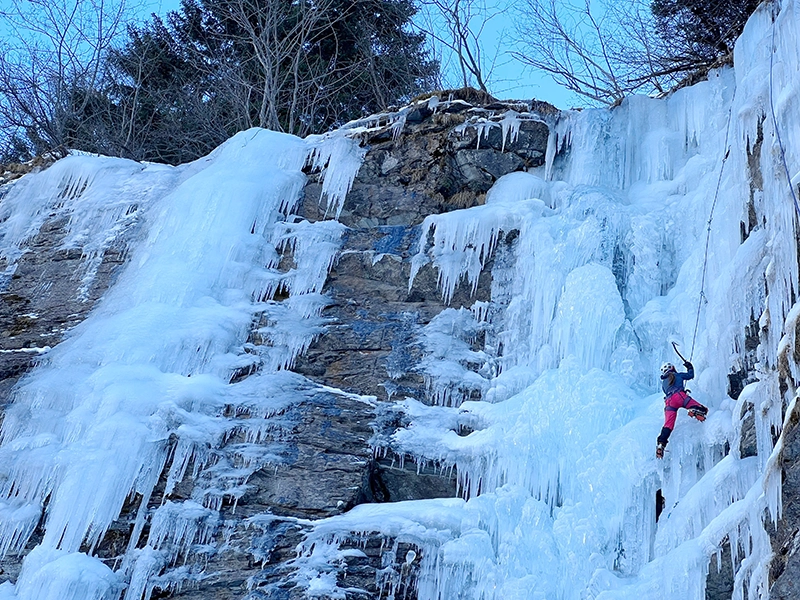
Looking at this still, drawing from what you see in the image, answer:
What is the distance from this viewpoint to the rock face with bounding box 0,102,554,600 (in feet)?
19.6

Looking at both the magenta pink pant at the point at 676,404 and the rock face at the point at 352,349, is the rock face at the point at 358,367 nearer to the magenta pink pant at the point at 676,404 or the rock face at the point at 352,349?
the rock face at the point at 352,349

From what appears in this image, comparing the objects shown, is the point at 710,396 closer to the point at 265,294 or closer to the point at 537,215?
the point at 537,215

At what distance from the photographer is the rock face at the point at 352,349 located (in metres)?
5.98

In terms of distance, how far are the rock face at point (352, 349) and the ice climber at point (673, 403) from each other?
1481 millimetres

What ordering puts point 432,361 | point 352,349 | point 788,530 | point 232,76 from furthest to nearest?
point 232,76
point 352,349
point 432,361
point 788,530

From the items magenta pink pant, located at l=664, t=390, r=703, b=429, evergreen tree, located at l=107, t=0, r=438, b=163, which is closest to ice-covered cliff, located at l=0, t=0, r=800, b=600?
magenta pink pant, located at l=664, t=390, r=703, b=429

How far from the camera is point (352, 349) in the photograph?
293 inches

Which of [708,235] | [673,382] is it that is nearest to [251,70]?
[708,235]

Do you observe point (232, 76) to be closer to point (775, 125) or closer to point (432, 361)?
point (432, 361)

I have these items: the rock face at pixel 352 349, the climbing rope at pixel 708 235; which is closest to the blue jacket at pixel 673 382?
the climbing rope at pixel 708 235

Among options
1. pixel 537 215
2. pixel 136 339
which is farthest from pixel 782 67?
pixel 136 339

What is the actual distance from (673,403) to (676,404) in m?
0.02

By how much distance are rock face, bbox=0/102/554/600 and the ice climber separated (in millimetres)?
1481

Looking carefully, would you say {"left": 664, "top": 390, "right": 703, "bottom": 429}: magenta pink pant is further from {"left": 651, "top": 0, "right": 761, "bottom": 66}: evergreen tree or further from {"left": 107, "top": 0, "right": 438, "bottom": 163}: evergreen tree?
{"left": 107, "top": 0, "right": 438, "bottom": 163}: evergreen tree
